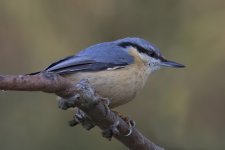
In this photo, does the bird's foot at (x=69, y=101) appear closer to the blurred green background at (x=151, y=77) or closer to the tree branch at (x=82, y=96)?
the tree branch at (x=82, y=96)

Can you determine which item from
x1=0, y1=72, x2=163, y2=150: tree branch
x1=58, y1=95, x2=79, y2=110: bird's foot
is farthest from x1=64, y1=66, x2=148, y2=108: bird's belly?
x1=58, y1=95, x2=79, y2=110: bird's foot

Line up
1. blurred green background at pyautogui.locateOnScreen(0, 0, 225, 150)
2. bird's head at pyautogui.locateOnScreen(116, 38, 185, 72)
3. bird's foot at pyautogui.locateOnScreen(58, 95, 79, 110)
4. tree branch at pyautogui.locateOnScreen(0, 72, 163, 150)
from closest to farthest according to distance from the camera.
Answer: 1. tree branch at pyautogui.locateOnScreen(0, 72, 163, 150)
2. bird's foot at pyautogui.locateOnScreen(58, 95, 79, 110)
3. bird's head at pyautogui.locateOnScreen(116, 38, 185, 72)
4. blurred green background at pyautogui.locateOnScreen(0, 0, 225, 150)

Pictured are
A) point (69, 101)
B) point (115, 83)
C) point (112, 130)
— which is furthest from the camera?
point (115, 83)

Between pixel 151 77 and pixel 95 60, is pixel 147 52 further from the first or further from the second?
pixel 151 77

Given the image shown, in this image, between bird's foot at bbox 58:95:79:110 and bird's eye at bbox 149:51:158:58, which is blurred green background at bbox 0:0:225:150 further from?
bird's foot at bbox 58:95:79:110

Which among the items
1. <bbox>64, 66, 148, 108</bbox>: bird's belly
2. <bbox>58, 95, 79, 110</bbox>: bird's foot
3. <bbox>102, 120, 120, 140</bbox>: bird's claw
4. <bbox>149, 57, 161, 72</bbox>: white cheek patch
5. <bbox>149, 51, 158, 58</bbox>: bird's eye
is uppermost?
<bbox>149, 51, 158, 58</bbox>: bird's eye

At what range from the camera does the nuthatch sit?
3.00 m

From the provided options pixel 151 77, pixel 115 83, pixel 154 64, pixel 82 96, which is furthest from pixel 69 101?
pixel 151 77

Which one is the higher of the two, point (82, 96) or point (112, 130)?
point (82, 96)

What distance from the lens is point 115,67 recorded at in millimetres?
3256

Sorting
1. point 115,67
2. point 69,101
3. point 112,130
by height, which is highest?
point 115,67

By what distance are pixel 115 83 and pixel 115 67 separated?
0.53 feet

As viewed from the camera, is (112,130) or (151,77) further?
(151,77)

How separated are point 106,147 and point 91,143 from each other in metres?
0.13
